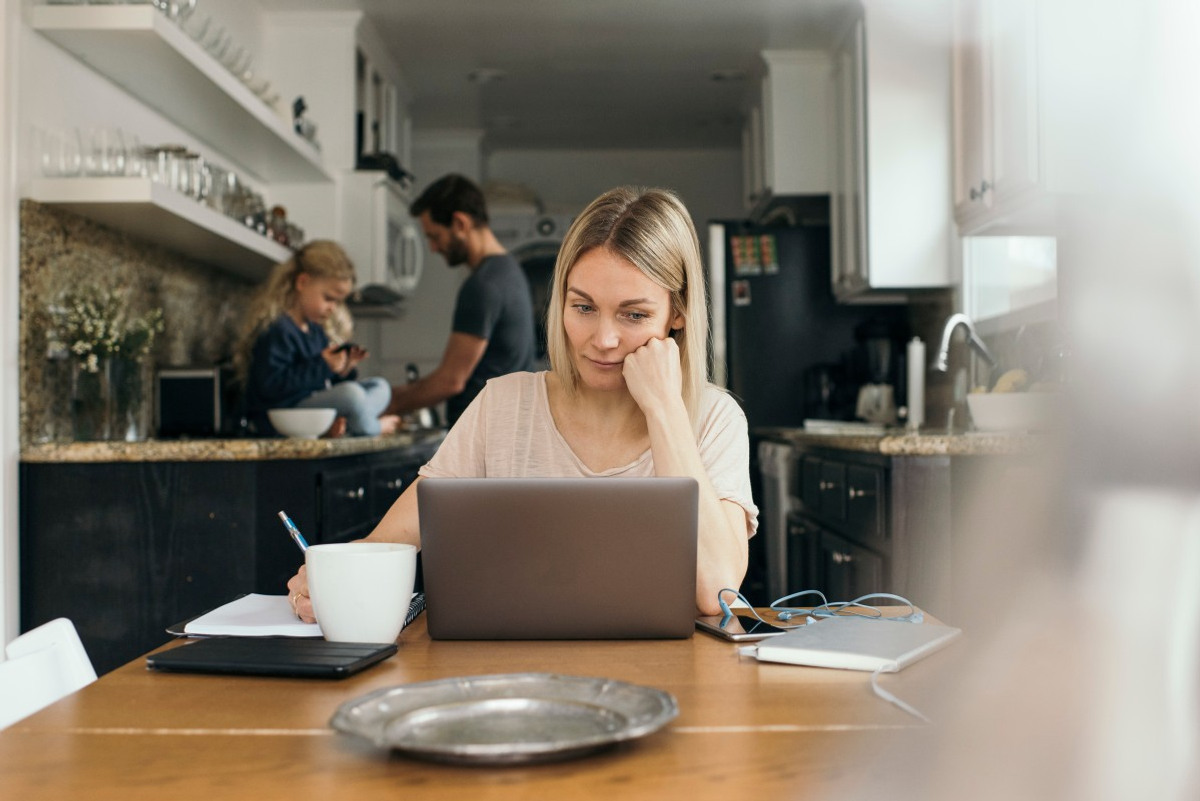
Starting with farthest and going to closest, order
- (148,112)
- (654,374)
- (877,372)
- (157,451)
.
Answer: (877,372) → (148,112) → (157,451) → (654,374)

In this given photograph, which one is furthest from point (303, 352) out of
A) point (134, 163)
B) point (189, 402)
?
point (134, 163)

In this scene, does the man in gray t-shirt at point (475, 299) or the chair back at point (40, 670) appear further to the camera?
the man in gray t-shirt at point (475, 299)

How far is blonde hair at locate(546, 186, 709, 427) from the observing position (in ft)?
5.08

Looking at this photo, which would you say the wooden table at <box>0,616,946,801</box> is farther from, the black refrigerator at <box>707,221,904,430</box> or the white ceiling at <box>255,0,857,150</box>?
the black refrigerator at <box>707,221,904,430</box>

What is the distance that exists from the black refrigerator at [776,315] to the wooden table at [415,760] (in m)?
3.93

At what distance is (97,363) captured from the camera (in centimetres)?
265

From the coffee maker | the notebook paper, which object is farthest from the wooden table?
the coffee maker

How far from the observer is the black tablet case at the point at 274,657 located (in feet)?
2.88

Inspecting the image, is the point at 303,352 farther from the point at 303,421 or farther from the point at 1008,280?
the point at 1008,280

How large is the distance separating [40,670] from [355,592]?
12.2 inches

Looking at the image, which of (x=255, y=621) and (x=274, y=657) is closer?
(x=274, y=657)

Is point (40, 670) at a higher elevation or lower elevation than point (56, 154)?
lower

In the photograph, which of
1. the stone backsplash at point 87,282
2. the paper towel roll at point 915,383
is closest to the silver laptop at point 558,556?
the stone backsplash at point 87,282

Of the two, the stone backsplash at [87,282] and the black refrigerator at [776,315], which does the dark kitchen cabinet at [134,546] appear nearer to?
the stone backsplash at [87,282]
